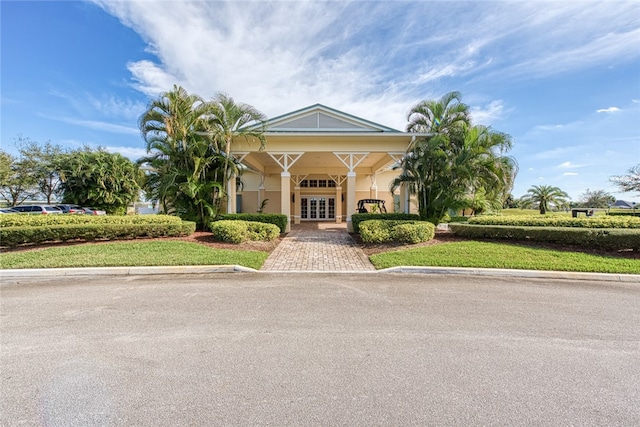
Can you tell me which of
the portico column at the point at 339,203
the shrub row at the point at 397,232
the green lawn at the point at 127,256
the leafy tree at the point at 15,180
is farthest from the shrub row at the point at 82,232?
the leafy tree at the point at 15,180

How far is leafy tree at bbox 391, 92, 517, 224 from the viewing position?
1125cm

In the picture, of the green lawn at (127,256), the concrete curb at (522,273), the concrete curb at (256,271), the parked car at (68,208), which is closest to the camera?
the concrete curb at (522,273)

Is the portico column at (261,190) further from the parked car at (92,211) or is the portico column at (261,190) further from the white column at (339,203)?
the parked car at (92,211)

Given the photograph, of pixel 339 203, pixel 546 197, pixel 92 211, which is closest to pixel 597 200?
pixel 546 197

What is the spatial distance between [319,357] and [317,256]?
584 cm

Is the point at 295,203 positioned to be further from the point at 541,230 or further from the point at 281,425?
the point at 281,425

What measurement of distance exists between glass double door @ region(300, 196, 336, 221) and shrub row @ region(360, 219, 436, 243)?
12736 millimetres

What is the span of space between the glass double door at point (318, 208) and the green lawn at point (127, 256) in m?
14.4

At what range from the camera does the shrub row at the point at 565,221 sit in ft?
29.4

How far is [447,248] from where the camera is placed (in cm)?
886

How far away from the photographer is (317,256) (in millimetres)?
9000

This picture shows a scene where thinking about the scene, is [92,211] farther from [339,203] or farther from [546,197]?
[546,197]

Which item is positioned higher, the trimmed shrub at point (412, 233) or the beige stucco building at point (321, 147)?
the beige stucco building at point (321, 147)

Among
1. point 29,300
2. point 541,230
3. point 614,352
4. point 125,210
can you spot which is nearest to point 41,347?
point 29,300
